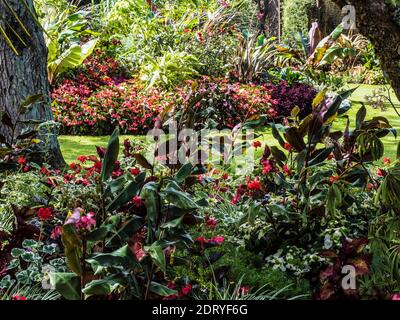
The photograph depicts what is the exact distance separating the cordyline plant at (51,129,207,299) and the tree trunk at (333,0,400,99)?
1.24 m

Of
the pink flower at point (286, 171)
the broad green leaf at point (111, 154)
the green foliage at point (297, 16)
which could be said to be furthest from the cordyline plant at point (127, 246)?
the green foliage at point (297, 16)

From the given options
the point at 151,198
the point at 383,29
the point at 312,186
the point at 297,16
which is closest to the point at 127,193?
the point at 151,198

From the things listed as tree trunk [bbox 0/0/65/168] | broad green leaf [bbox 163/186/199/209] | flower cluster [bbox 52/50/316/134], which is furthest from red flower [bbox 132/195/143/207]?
flower cluster [bbox 52/50/316/134]

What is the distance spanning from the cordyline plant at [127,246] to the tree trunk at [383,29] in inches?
48.9

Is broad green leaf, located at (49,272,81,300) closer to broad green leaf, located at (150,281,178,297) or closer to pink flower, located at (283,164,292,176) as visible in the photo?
broad green leaf, located at (150,281,178,297)

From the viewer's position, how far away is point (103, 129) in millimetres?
9469

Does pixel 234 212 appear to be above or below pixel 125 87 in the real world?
below

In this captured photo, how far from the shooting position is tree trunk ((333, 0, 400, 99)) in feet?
10.5

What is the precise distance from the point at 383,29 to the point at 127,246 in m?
1.82

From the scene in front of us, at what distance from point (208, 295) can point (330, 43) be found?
11472mm

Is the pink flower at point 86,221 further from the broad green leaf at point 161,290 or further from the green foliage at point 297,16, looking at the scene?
the green foliage at point 297,16
